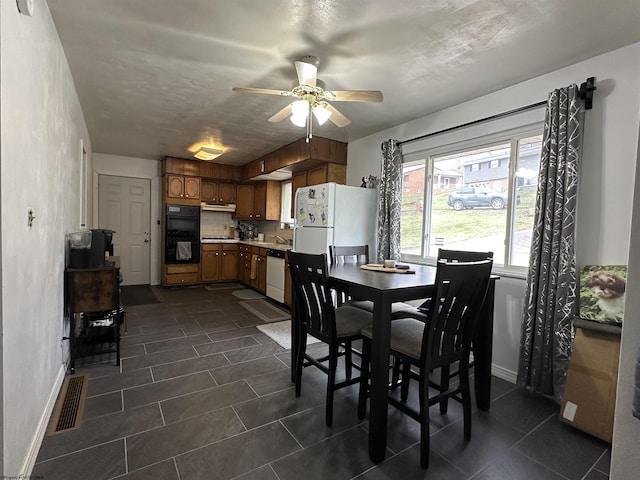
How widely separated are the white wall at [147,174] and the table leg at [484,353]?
19.0 feet

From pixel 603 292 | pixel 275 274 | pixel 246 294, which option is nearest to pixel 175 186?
pixel 246 294

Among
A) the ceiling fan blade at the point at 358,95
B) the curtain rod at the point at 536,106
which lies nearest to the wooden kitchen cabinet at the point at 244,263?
the curtain rod at the point at 536,106

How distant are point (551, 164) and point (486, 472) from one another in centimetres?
200

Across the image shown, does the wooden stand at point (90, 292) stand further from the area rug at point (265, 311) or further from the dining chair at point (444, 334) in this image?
the dining chair at point (444, 334)

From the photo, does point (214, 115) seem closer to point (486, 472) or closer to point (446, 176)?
point (446, 176)

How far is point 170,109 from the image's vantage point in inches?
134

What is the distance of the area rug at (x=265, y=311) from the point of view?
165 inches

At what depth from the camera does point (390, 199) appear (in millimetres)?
3654

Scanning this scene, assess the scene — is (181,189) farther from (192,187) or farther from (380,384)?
(380,384)

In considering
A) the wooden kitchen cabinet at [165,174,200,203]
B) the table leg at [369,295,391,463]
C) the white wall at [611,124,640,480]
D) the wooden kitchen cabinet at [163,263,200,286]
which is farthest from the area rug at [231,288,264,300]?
the white wall at [611,124,640,480]

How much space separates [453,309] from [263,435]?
128cm

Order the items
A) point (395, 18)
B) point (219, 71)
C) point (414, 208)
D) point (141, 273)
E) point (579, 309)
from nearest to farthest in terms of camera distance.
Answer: point (395, 18) → point (579, 309) → point (219, 71) → point (414, 208) → point (141, 273)

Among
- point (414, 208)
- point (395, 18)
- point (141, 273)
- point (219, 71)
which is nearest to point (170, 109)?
point (219, 71)

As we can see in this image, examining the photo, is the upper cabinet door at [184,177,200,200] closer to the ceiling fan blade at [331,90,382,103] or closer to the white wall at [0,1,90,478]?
the white wall at [0,1,90,478]
